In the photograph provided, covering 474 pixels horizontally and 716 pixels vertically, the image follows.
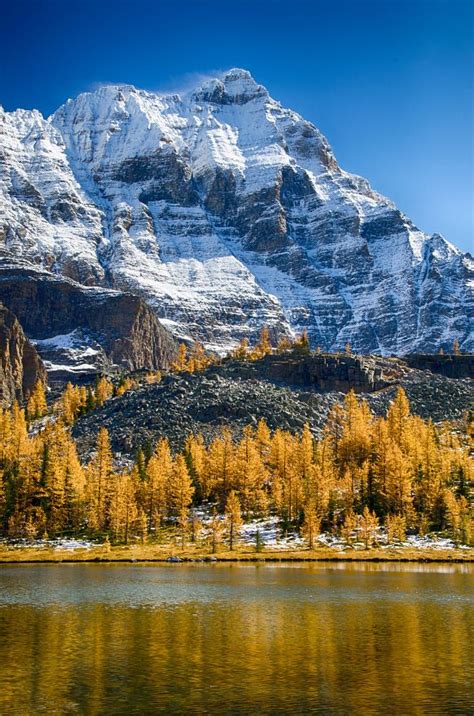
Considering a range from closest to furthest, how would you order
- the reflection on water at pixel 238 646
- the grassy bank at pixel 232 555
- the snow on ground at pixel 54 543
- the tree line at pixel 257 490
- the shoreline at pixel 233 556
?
the reflection on water at pixel 238 646, the shoreline at pixel 233 556, the grassy bank at pixel 232 555, the snow on ground at pixel 54 543, the tree line at pixel 257 490

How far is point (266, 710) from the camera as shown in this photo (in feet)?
117

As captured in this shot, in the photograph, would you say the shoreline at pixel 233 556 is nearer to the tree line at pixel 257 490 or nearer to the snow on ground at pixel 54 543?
the tree line at pixel 257 490

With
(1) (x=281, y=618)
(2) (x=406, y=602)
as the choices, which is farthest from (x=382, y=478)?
(1) (x=281, y=618)

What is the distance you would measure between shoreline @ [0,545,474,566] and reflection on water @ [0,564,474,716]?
2294cm

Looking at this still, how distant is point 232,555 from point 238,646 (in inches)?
2418

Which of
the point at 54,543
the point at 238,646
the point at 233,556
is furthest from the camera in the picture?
the point at 54,543

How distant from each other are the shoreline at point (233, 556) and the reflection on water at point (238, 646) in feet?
75.3

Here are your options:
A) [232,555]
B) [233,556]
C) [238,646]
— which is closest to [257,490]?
[232,555]

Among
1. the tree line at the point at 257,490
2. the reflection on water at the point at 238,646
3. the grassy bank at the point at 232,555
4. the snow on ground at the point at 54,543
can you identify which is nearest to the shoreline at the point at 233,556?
the grassy bank at the point at 232,555

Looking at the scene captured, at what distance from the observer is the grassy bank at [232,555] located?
104m

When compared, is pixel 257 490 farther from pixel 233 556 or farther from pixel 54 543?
pixel 233 556

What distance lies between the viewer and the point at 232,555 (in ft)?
360

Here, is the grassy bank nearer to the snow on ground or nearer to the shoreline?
the shoreline

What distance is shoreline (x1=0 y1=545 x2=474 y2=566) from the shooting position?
104 metres
